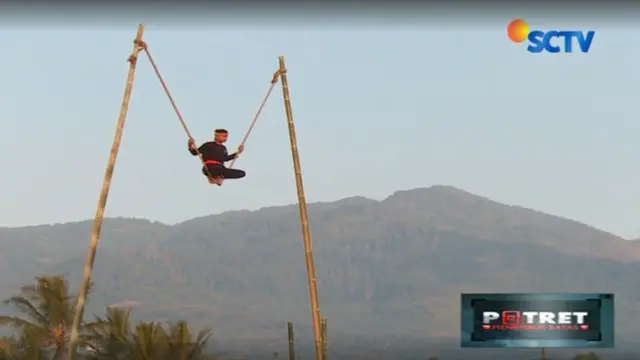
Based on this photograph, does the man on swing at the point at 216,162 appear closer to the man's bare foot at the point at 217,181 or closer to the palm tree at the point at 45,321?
the man's bare foot at the point at 217,181

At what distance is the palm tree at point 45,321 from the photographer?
6781 cm

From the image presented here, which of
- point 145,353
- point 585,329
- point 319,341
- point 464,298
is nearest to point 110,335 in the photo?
point 145,353

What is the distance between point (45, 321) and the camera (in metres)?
68.2

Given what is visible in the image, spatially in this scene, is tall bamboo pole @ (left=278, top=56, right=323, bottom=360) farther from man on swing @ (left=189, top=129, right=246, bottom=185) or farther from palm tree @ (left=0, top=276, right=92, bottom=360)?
palm tree @ (left=0, top=276, right=92, bottom=360)

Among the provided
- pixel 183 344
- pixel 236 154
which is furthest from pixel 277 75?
pixel 183 344

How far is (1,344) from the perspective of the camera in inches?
2667

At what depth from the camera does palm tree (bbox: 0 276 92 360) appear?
6781 centimetres

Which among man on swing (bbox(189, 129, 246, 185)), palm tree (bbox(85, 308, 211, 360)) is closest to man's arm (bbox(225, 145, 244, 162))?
man on swing (bbox(189, 129, 246, 185))

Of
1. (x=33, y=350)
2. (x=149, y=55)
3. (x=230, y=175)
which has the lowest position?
(x=33, y=350)

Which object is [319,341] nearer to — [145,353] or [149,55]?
[149,55]

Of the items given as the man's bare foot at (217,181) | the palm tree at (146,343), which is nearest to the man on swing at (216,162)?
the man's bare foot at (217,181)

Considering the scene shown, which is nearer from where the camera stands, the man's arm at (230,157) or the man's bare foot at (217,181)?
the man's bare foot at (217,181)

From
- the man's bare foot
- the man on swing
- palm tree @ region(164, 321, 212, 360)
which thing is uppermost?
the man on swing

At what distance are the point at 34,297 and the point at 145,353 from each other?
328 inches
